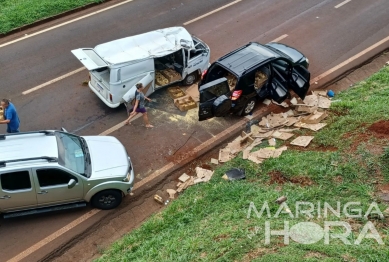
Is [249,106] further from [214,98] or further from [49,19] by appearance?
[49,19]

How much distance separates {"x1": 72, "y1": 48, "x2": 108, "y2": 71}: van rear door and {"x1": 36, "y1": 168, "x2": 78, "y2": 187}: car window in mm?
3612

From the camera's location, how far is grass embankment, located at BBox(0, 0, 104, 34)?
54.2 ft

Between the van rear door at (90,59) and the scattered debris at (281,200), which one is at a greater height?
the van rear door at (90,59)

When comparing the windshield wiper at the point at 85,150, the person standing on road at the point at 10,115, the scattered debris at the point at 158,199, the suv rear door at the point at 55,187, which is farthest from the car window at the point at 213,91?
the person standing on road at the point at 10,115

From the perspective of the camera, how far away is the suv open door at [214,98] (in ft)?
39.5

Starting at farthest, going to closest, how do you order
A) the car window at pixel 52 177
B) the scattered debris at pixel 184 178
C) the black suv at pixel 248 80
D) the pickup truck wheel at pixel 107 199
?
the black suv at pixel 248 80
the scattered debris at pixel 184 178
the pickup truck wheel at pixel 107 199
the car window at pixel 52 177

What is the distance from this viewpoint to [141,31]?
1662 cm

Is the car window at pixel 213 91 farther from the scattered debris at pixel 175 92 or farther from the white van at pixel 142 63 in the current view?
the white van at pixel 142 63

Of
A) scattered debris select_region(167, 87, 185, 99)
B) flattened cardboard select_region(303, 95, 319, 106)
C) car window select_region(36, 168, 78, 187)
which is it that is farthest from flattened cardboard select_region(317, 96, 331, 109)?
car window select_region(36, 168, 78, 187)

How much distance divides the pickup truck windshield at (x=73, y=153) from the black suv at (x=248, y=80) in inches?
137

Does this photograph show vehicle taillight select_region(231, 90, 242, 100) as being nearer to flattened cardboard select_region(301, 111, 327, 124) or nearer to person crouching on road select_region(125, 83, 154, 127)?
flattened cardboard select_region(301, 111, 327, 124)

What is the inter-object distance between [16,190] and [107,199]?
6.46 feet

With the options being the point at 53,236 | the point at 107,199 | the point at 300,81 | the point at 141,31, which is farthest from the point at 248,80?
the point at 53,236

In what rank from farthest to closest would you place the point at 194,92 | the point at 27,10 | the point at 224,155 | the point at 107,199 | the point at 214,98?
the point at 27,10 < the point at 194,92 < the point at 214,98 < the point at 224,155 < the point at 107,199
